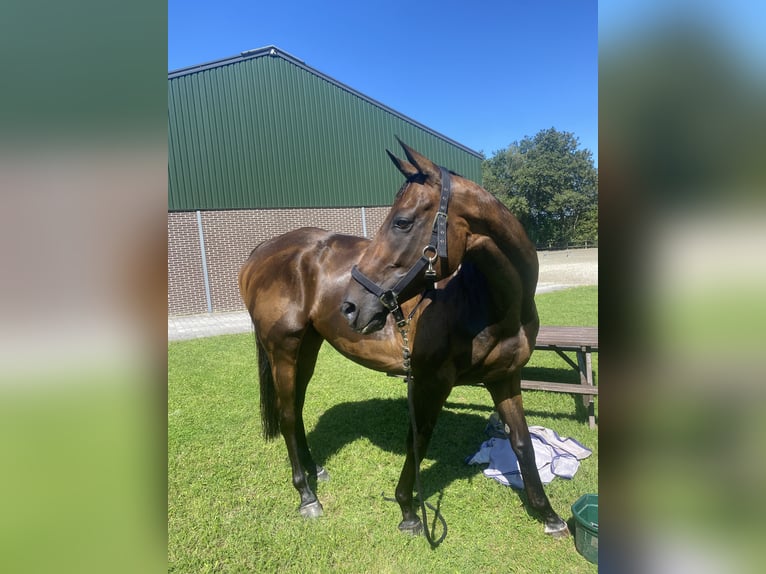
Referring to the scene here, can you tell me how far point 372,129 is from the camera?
16125 mm

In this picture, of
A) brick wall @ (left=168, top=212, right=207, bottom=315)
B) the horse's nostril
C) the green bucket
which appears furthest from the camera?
brick wall @ (left=168, top=212, right=207, bottom=315)

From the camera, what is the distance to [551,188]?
146 ft

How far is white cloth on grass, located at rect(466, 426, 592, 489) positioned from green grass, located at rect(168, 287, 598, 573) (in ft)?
0.25

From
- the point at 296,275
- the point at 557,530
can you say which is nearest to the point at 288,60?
the point at 296,275

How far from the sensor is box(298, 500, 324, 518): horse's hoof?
125 inches

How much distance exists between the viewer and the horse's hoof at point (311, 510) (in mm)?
3168

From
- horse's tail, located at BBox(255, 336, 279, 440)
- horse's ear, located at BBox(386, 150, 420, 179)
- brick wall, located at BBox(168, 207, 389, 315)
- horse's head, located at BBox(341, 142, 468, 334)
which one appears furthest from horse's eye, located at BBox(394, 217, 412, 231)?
brick wall, located at BBox(168, 207, 389, 315)

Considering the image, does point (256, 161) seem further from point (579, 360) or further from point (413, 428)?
point (413, 428)

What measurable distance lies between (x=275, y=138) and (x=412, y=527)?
560 inches

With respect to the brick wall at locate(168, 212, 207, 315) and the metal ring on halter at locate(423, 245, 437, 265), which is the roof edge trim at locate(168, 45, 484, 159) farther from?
the metal ring on halter at locate(423, 245, 437, 265)

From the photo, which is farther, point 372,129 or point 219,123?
point 372,129
